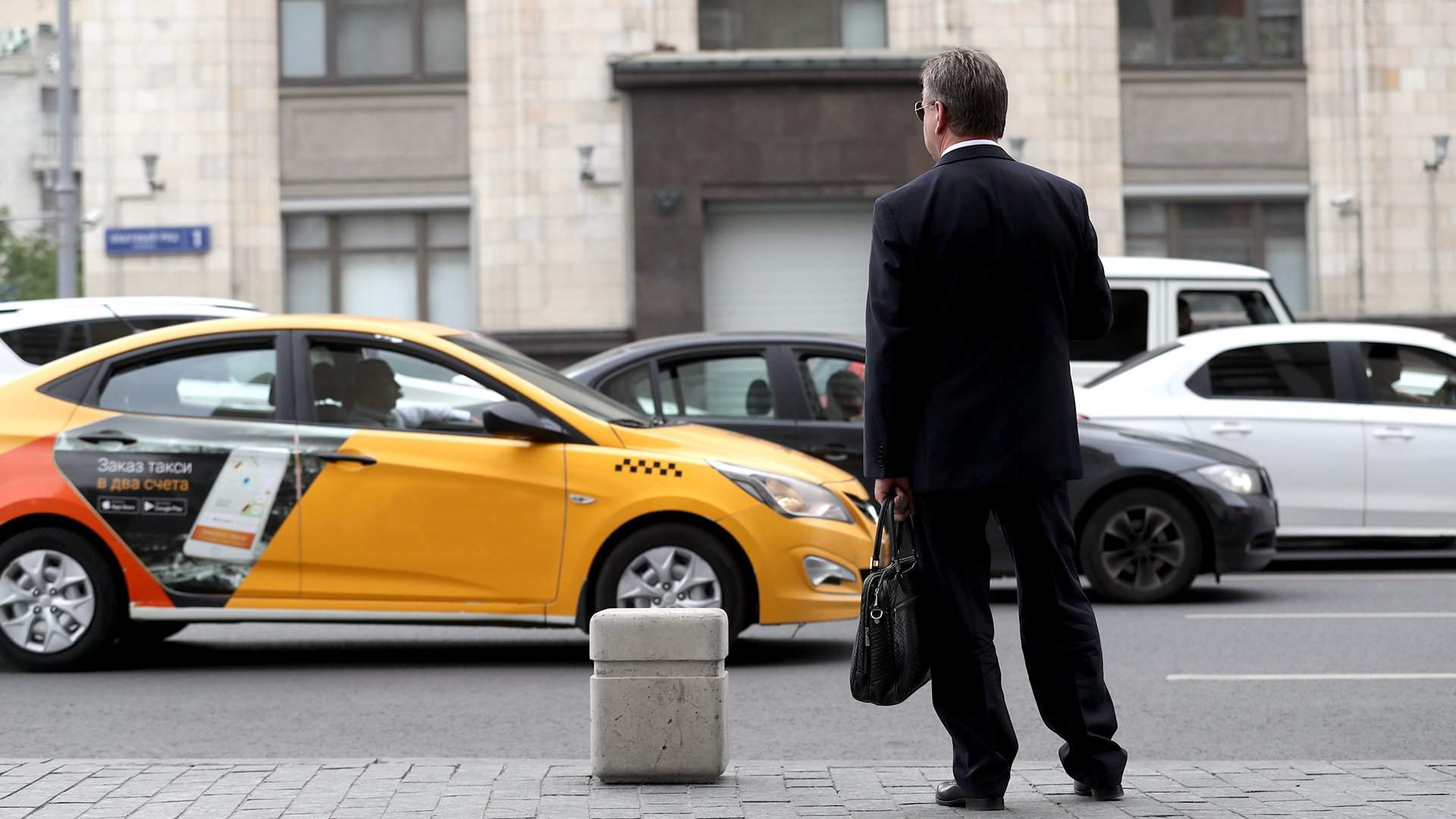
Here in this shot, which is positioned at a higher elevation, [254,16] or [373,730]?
[254,16]

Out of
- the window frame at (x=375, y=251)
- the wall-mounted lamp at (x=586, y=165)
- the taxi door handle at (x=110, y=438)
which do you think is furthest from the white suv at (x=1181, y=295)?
the window frame at (x=375, y=251)

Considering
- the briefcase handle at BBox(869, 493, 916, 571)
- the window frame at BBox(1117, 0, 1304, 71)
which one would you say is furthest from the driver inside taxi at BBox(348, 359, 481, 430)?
the window frame at BBox(1117, 0, 1304, 71)

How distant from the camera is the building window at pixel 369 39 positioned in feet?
84.1

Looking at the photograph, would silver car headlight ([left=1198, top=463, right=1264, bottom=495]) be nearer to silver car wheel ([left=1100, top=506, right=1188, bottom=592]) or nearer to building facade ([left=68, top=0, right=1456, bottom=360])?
silver car wheel ([left=1100, top=506, right=1188, bottom=592])

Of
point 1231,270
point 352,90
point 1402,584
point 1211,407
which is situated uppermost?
point 352,90

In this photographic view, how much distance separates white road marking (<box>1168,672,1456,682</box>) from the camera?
8.02 m

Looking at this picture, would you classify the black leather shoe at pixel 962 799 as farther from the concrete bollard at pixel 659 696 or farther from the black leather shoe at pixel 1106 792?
the concrete bollard at pixel 659 696

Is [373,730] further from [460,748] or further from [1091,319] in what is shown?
[1091,319]

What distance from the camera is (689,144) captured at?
81.4 ft

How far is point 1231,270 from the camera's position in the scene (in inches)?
Answer: 625

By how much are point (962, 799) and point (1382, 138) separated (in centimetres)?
2227

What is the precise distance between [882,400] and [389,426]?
4165 mm

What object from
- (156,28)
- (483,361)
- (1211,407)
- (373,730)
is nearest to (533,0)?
(156,28)

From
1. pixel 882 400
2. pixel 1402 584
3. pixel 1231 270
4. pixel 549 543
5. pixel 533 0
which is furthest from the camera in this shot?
pixel 533 0
